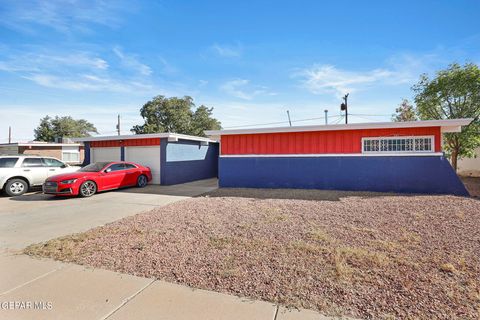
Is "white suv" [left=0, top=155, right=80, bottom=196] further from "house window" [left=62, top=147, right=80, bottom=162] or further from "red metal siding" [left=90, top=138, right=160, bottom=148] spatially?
"house window" [left=62, top=147, right=80, bottom=162]

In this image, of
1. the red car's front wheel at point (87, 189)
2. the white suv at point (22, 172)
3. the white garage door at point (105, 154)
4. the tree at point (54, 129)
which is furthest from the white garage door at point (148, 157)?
the tree at point (54, 129)

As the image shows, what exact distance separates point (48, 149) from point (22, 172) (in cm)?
1546

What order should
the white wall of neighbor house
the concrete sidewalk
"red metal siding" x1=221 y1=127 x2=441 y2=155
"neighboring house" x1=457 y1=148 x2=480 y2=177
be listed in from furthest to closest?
the white wall of neighbor house < "neighboring house" x1=457 y1=148 x2=480 y2=177 < "red metal siding" x1=221 y1=127 x2=441 y2=155 < the concrete sidewalk

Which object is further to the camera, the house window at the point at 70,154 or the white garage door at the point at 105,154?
the house window at the point at 70,154

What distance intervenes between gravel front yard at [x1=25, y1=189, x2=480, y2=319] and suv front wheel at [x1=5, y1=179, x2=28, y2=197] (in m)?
6.91

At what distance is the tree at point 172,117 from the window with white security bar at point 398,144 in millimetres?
24080

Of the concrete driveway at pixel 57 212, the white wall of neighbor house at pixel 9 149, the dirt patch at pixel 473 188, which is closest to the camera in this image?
the concrete driveway at pixel 57 212

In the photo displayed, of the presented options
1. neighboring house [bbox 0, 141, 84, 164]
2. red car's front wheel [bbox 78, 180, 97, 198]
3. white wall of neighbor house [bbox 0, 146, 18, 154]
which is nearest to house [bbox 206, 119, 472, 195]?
red car's front wheel [bbox 78, 180, 97, 198]

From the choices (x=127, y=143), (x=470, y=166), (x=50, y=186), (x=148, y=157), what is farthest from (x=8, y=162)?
(x=470, y=166)

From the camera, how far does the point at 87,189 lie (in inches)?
360

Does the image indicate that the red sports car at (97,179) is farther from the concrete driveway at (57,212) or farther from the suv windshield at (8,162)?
the suv windshield at (8,162)

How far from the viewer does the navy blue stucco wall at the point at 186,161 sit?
1260cm

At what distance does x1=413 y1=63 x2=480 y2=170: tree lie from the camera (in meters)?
12.1

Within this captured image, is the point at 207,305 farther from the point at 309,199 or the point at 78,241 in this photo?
the point at 309,199
